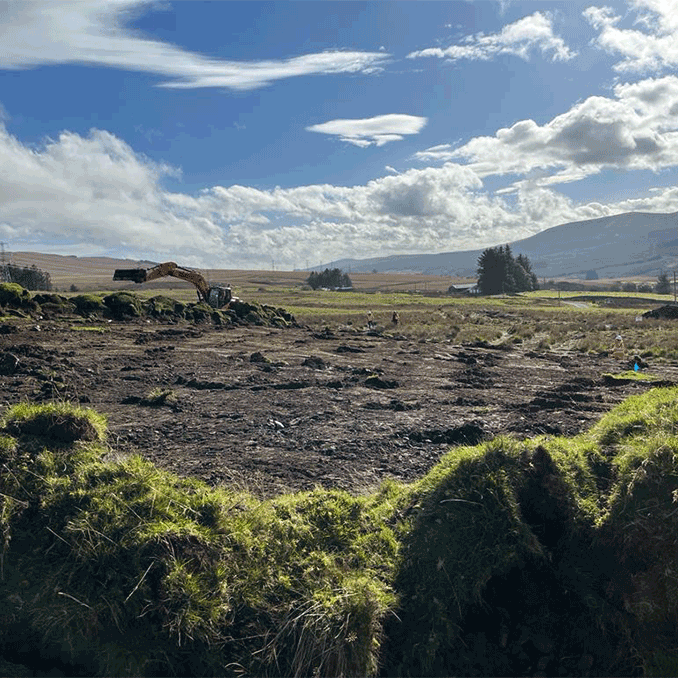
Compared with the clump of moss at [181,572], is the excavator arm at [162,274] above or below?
above

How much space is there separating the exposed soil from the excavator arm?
9.15m

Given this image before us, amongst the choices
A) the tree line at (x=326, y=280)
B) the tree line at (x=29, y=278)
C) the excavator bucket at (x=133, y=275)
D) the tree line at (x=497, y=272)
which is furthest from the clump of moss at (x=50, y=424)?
the tree line at (x=326, y=280)

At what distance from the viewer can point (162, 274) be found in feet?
126

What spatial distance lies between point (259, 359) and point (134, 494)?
1463cm

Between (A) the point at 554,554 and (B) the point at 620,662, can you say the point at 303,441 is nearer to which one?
(A) the point at 554,554

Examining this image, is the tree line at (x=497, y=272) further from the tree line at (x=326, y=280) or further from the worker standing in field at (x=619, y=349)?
the worker standing in field at (x=619, y=349)

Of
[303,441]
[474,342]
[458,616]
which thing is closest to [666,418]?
[458,616]

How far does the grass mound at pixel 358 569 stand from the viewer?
15.5ft

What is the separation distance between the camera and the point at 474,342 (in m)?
32.0

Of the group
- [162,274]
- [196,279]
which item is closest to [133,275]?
[162,274]

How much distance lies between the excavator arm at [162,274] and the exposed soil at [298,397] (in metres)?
9.15

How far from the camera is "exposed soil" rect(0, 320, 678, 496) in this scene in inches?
344

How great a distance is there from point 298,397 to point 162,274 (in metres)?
27.6

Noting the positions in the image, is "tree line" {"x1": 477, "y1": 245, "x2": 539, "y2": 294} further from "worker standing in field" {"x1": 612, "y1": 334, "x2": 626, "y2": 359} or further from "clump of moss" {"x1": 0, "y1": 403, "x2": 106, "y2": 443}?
"clump of moss" {"x1": 0, "y1": 403, "x2": 106, "y2": 443}
